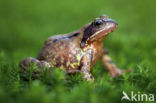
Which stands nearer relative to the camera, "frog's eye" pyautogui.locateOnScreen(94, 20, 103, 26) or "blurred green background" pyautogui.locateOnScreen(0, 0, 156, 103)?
"blurred green background" pyautogui.locateOnScreen(0, 0, 156, 103)

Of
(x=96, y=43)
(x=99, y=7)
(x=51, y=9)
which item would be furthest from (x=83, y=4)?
(x=96, y=43)

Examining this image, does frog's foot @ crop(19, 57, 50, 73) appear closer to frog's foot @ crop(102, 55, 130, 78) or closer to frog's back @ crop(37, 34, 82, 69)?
frog's back @ crop(37, 34, 82, 69)

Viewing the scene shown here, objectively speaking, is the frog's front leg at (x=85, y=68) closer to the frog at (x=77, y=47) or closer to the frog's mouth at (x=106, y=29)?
the frog at (x=77, y=47)

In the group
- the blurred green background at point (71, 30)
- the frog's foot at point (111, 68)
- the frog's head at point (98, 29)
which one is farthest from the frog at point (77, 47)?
the frog's foot at point (111, 68)

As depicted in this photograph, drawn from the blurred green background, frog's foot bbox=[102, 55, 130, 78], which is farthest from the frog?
frog's foot bbox=[102, 55, 130, 78]

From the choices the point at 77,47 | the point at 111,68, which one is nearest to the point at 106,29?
the point at 77,47

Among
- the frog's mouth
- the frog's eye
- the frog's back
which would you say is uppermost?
the frog's eye

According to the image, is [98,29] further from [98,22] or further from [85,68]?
[85,68]
